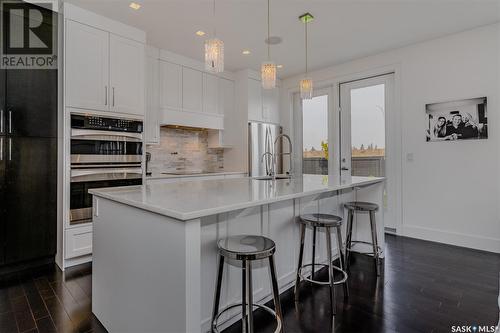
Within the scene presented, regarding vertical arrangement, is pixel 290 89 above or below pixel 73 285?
above

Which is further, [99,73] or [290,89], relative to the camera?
[290,89]

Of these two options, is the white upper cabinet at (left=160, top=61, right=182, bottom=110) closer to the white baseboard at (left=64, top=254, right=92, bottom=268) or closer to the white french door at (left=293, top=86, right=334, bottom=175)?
the white baseboard at (left=64, top=254, right=92, bottom=268)

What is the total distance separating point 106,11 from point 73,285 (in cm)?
281

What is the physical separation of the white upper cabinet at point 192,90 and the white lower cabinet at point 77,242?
7.46 ft

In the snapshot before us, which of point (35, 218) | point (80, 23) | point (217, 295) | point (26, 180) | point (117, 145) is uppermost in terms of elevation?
point (80, 23)

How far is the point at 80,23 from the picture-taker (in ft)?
9.36

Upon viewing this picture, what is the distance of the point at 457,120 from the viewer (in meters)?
3.47

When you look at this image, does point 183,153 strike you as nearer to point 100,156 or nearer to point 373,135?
point 100,156

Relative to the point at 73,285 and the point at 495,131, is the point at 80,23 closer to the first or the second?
the point at 73,285

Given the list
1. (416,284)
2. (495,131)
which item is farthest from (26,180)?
(495,131)

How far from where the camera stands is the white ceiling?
2.82 metres

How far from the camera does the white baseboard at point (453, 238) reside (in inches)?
127

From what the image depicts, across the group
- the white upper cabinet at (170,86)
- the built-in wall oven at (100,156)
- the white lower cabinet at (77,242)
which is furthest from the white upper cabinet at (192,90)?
the white lower cabinet at (77,242)

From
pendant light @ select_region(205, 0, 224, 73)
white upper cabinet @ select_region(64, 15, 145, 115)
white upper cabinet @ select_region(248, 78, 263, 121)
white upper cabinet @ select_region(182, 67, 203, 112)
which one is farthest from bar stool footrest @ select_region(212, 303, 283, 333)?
white upper cabinet @ select_region(248, 78, 263, 121)
